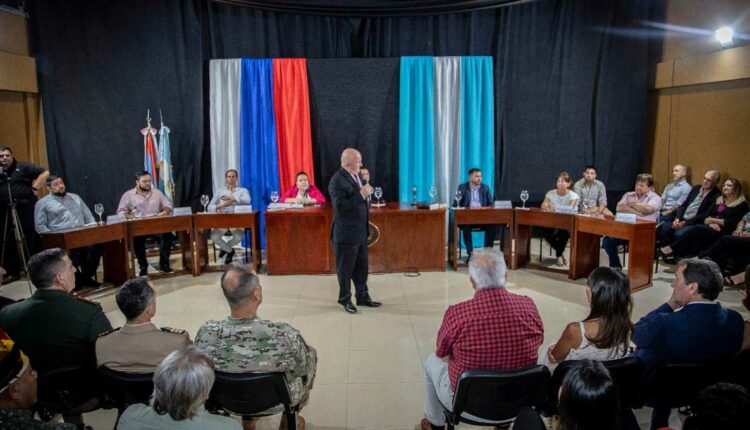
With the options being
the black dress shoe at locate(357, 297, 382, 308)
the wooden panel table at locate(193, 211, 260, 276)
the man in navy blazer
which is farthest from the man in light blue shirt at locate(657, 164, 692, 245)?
the wooden panel table at locate(193, 211, 260, 276)

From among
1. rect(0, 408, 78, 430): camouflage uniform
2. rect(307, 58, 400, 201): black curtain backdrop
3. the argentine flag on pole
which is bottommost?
rect(0, 408, 78, 430): camouflage uniform

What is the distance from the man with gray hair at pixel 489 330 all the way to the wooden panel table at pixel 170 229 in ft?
13.9

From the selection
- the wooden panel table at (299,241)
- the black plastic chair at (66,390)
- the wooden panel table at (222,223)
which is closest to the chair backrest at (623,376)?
the black plastic chair at (66,390)

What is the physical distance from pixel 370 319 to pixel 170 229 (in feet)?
8.52

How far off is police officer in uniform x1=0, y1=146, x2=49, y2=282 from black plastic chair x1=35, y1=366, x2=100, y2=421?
4.08 metres

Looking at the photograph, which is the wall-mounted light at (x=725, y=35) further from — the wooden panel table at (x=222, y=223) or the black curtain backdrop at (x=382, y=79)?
the wooden panel table at (x=222, y=223)

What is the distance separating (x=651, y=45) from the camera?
741cm

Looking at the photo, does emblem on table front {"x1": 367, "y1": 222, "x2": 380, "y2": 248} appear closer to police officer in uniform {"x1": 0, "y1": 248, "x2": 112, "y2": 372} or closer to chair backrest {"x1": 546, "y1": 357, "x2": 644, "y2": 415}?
police officer in uniform {"x1": 0, "y1": 248, "x2": 112, "y2": 372}

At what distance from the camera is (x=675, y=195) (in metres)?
6.49

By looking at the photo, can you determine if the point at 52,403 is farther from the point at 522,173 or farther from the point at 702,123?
the point at 702,123

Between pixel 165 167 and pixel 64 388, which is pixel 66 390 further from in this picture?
pixel 165 167

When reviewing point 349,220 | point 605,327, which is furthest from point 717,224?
point 605,327

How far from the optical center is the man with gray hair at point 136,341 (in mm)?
2215

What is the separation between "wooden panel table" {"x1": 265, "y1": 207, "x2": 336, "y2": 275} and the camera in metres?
5.71
